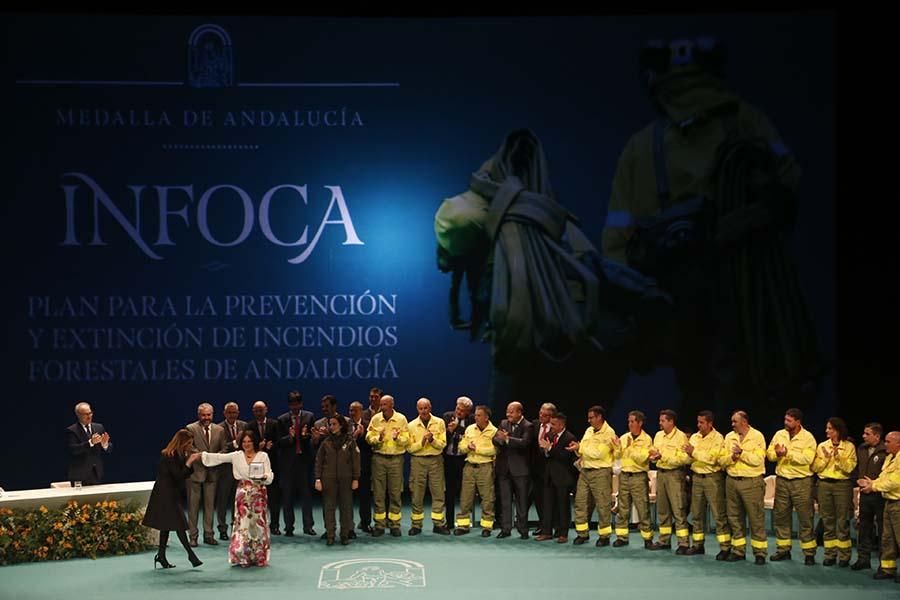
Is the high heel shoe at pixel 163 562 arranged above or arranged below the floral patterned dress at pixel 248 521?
below

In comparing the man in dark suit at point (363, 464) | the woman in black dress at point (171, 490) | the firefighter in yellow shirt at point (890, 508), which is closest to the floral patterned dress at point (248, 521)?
the woman in black dress at point (171, 490)

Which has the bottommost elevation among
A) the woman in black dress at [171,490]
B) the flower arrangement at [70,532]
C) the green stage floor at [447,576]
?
the green stage floor at [447,576]

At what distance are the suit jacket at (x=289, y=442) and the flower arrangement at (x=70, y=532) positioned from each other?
1660 millimetres

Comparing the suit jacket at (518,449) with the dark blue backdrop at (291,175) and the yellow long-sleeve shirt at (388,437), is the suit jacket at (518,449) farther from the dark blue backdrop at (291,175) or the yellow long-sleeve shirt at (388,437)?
the dark blue backdrop at (291,175)

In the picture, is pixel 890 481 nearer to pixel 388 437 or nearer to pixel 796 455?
pixel 796 455

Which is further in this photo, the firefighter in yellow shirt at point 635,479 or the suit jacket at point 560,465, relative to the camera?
the suit jacket at point 560,465

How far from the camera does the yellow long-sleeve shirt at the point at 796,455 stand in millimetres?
11047

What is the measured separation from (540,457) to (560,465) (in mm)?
348

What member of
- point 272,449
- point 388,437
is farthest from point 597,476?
point 272,449

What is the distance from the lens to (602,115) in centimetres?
1523

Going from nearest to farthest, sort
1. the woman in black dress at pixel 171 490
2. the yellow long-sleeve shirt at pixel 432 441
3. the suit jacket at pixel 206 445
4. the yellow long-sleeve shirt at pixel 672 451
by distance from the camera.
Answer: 1. the woman in black dress at pixel 171 490
2. the yellow long-sleeve shirt at pixel 672 451
3. the suit jacket at pixel 206 445
4. the yellow long-sleeve shirt at pixel 432 441

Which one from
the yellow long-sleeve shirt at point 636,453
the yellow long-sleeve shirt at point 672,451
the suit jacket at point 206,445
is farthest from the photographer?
the suit jacket at point 206,445

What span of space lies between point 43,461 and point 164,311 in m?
2.47

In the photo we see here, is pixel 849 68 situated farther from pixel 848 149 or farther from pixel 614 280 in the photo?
pixel 614 280
